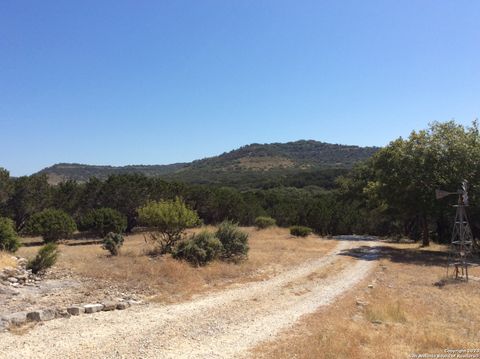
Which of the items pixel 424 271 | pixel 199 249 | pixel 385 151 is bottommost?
pixel 424 271

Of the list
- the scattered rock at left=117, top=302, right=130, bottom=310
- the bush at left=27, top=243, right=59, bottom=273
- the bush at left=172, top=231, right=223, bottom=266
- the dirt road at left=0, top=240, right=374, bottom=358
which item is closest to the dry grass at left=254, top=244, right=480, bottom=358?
the dirt road at left=0, top=240, right=374, bottom=358

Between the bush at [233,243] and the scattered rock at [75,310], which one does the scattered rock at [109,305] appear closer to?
the scattered rock at [75,310]

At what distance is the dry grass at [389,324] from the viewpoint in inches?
310

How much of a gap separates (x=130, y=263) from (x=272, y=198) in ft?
124

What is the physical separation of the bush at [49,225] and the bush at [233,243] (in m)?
13.8

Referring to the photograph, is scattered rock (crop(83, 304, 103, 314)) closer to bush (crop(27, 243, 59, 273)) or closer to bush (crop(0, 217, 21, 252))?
bush (crop(27, 243, 59, 273))

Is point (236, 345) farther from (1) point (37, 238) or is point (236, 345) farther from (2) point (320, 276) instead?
(1) point (37, 238)

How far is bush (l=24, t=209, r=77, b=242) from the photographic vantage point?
26.4 meters

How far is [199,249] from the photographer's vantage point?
16672 mm

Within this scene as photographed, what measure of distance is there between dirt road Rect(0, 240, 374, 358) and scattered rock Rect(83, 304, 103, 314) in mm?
227

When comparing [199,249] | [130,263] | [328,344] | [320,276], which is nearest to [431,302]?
[320,276]

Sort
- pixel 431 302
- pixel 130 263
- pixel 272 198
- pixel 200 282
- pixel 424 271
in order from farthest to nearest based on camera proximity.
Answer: pixel 272 198 < pixel 424 271 < pixel 130 263 < pixel 200 282 < pixel 431 302

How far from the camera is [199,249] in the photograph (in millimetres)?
A: 16672

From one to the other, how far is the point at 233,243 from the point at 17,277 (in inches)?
359
